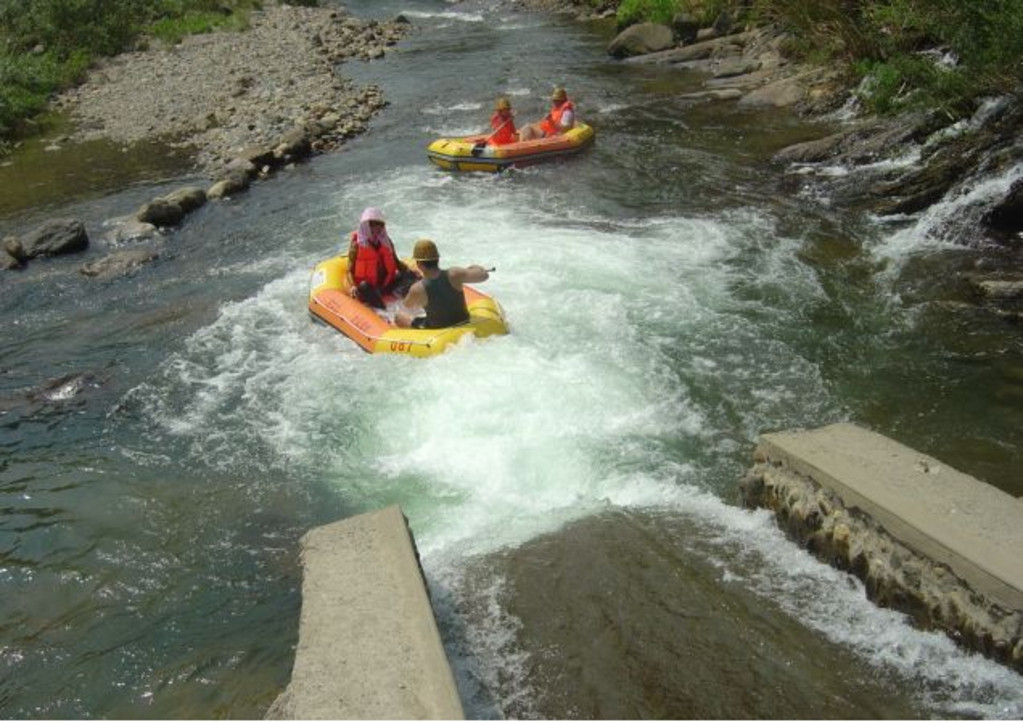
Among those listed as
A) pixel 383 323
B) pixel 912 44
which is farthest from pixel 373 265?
pixel 912 44

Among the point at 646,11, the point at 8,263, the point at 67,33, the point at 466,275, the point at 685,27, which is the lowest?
the point at 8,263

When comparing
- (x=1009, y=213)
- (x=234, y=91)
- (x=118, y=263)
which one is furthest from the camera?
(x=234, y=91)

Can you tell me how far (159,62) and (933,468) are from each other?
23534mm

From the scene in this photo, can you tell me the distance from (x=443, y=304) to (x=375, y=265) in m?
1.28

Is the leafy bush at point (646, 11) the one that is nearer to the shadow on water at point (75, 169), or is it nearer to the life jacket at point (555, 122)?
the life jacket at point (555, 122)

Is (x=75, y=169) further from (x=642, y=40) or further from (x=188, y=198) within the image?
(x=642, y=40)

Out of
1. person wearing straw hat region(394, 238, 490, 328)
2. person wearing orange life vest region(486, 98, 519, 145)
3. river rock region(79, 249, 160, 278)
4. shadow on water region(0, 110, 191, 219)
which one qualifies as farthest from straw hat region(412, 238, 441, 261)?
shadow on water region(0, 110, 191, 219)

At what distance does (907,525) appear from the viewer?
404 cm

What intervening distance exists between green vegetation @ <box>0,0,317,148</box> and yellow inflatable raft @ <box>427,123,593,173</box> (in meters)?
10.9

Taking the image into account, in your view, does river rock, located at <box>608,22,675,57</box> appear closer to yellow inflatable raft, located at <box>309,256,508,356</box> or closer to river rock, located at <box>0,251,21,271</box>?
yellow inflatable raft, located at <box>309,256,508,356</box>

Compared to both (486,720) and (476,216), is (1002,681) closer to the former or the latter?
(486,720)

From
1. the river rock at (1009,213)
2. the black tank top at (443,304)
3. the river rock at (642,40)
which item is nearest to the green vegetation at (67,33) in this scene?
the river rock at (642,40)

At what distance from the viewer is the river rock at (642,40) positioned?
1975cm

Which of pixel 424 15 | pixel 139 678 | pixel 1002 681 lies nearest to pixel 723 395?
pixel 1002 681
